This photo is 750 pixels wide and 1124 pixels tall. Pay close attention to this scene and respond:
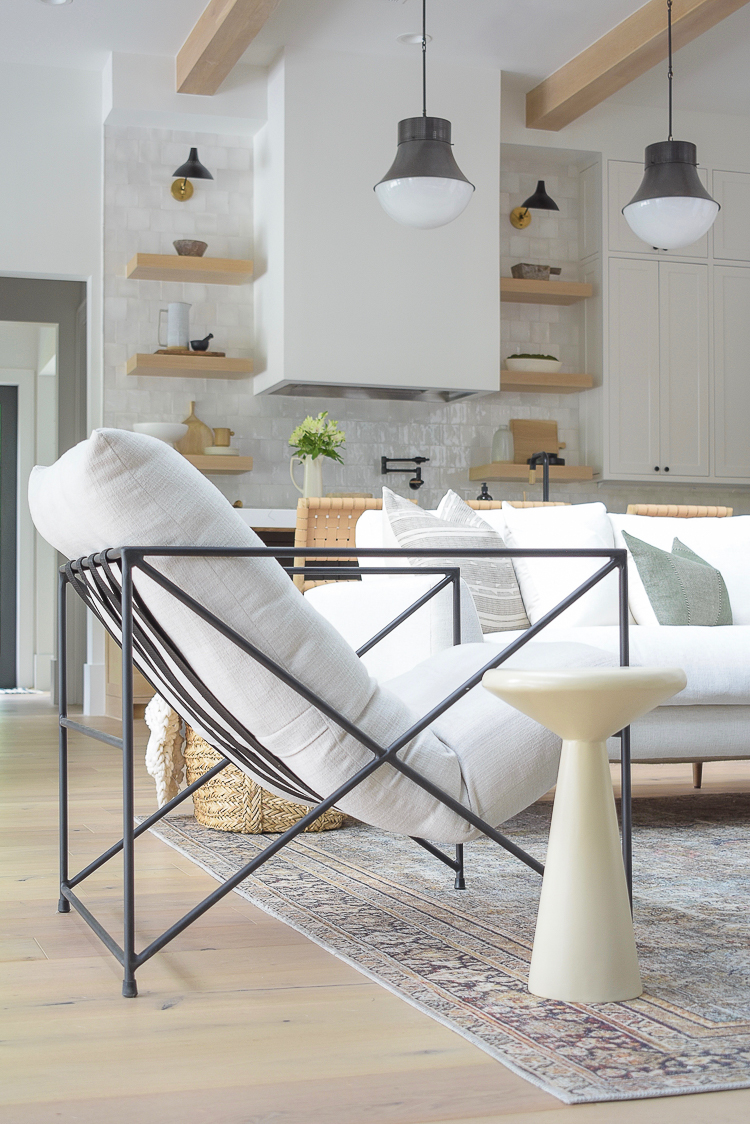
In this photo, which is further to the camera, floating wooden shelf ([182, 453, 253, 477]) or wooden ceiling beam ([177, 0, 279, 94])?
floating wooden shelf ([182, 453, 253, 477])

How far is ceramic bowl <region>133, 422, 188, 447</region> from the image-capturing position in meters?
5.79

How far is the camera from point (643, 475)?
679 cm

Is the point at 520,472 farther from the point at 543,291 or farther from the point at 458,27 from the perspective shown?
the point at 458,27

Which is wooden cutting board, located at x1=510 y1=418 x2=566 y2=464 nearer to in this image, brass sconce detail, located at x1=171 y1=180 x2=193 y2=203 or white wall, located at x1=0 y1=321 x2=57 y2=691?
brass sconce detail, located at x1=171 y1=180 x2=193 y2=203

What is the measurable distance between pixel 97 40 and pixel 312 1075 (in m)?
5.68

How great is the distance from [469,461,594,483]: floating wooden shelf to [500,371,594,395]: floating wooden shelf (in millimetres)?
452

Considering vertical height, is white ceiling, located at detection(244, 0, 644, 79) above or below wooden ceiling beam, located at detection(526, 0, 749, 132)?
above

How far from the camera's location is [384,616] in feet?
9.68

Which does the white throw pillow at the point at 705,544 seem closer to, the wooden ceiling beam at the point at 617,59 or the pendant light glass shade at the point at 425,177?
the pendant light glass shade at the point at 425,177

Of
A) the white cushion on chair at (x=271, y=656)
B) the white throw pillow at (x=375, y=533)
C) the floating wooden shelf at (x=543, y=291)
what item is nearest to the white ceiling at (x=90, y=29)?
the floating wooden shelf at (x=543, y=291)

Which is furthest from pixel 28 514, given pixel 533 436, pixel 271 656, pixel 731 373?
pixel 271 656

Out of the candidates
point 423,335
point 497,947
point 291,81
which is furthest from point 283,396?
point 497,947

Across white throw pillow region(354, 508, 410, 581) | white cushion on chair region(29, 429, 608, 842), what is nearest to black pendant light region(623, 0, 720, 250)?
white throw pillow region(354, 508, 410, 581)

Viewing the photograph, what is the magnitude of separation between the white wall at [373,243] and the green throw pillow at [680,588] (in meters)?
2.91
